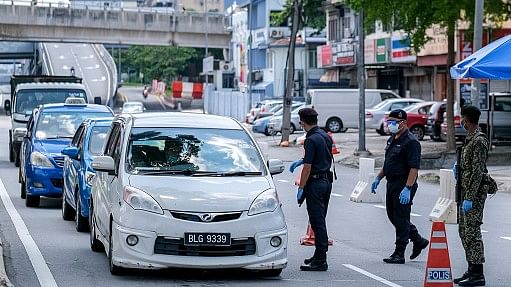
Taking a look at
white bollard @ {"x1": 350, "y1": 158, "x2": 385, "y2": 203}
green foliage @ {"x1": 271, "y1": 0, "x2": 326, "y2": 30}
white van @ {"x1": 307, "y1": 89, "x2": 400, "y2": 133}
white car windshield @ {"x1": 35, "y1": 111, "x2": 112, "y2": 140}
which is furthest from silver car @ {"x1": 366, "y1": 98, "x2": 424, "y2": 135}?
green foliage @ {"x1": 271, "y1": 0, "x2": 326, "y2": 30}

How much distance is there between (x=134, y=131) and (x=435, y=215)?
7296mm

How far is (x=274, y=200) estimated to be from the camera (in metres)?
11.8

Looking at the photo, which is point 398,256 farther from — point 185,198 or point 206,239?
point 185,198

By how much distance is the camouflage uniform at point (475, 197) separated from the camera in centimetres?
1177

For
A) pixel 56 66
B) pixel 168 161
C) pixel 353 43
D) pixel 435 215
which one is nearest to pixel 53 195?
pixel 435 215

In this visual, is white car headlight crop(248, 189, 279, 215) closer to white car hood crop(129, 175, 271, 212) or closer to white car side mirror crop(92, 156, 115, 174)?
white car hood crop(129, 175, 271, 212)

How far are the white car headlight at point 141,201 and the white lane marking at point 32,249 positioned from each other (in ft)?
3.64

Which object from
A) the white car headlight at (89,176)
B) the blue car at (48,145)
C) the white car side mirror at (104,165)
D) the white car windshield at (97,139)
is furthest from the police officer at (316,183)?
the blue car at (48,145)

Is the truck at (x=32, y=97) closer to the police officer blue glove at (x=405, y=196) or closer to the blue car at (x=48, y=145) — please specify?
the blue car at (x=48, y=145)

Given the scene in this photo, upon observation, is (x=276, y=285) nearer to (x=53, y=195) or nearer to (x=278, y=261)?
(x=278, y=261)

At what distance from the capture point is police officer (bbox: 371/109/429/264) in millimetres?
13336

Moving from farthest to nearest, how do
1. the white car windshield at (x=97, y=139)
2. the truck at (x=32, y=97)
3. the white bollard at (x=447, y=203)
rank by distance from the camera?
the truck at (x=32, y=97) < the white bollard at (x=447, y=203) < the white car windshield at (x=97, y=139)

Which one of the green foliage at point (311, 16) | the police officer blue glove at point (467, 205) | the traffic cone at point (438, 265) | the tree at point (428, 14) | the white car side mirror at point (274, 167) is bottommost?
the traffic cone at point (438, 265)

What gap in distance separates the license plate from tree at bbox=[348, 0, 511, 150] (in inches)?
853
